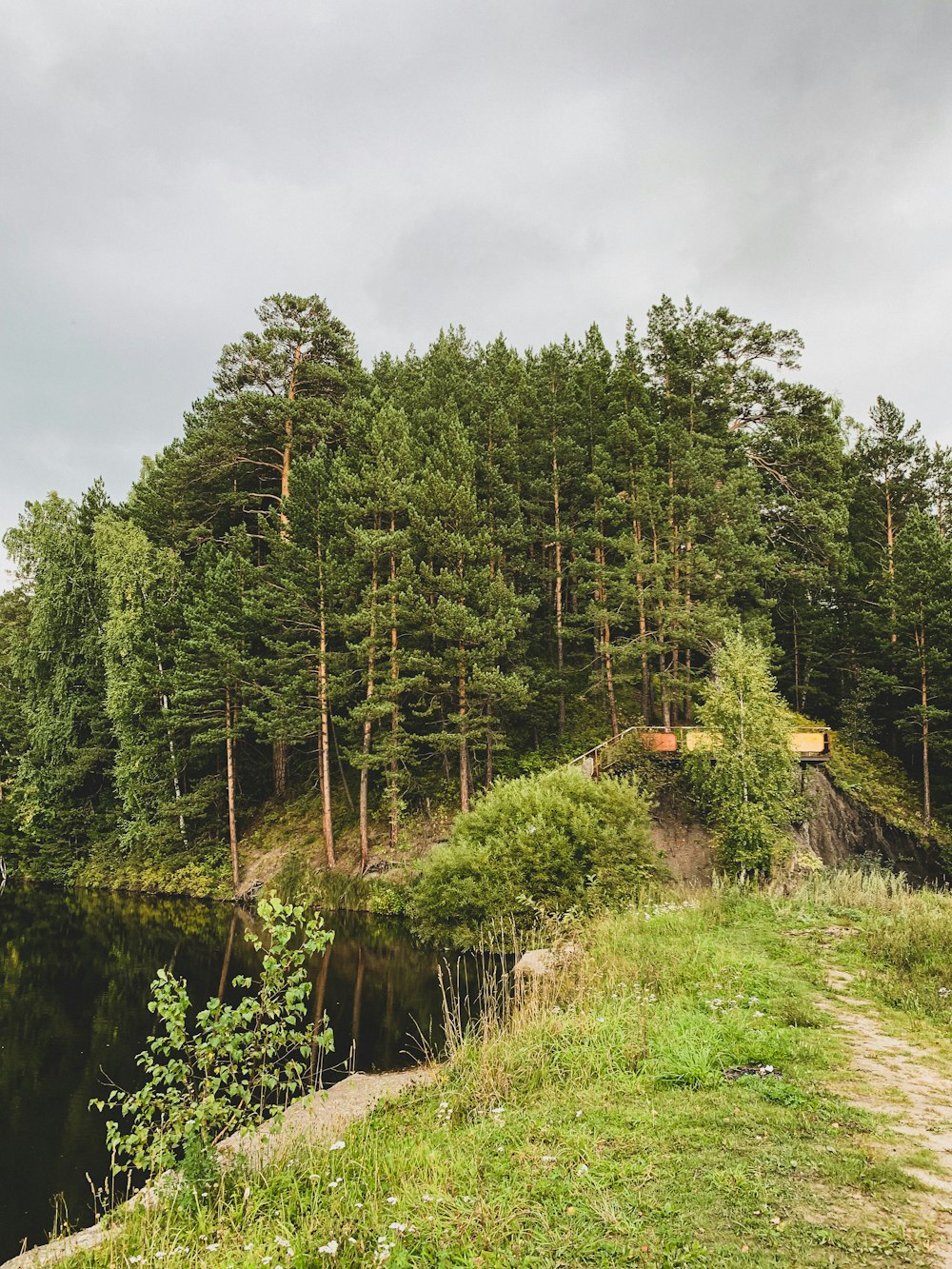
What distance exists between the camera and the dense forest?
2602 centimetres

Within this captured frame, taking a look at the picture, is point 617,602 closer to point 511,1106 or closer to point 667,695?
point 667,695

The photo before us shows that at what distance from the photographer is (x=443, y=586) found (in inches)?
979

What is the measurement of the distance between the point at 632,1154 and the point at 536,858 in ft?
38.9

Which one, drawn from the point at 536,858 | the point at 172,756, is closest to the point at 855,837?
the point at 536,858

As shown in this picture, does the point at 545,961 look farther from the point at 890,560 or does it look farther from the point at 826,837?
the point at 890,560

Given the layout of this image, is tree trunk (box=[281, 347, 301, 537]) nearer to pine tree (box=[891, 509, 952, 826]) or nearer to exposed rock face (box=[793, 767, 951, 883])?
exposed rock face (box=[793, 767, 951, 883])

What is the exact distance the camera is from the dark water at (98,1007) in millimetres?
8398

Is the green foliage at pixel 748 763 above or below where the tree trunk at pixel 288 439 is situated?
below

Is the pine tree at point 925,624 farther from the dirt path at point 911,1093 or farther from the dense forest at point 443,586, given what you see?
the dirt path at point 911,1093

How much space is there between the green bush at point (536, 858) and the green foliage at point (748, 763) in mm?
2785

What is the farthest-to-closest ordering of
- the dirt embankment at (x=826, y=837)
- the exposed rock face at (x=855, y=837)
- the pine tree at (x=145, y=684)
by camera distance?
1. the pine tree at (x=145, y=684)
2. the exposed rock face at (x=855, y=837)
3. the dirt embankment at (x=826, y=837)

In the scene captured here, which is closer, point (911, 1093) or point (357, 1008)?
point (911, 1093)

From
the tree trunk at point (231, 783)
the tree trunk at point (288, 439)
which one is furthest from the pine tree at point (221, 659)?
the tree trunk at point (288, 439)

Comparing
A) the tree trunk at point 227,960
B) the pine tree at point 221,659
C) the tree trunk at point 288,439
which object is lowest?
the tree trunk at point 227,960
